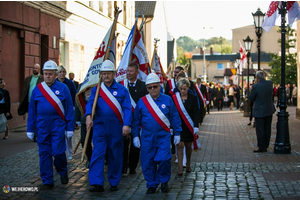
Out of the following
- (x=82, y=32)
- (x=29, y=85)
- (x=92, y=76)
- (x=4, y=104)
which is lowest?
(x=4, y=104)

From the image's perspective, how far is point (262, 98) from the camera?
10898 mm

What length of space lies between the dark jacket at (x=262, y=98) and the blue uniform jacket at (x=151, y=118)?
443 cm

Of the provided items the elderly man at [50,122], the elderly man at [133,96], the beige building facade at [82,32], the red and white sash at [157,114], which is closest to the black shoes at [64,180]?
the elderly man at [50,122]

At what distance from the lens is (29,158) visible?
974 cm

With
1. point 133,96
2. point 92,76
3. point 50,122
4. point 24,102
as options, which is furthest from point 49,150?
point 24,102

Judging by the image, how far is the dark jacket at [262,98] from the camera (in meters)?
10.8

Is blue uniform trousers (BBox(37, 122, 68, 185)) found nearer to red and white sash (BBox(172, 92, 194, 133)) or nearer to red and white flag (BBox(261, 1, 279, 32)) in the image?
red and white sash (BBox(172, 92, 194, 133))

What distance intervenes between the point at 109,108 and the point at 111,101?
110mm

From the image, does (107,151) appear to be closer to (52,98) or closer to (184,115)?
(52,98)

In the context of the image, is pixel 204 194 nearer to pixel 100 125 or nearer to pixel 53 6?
pixel 100 125

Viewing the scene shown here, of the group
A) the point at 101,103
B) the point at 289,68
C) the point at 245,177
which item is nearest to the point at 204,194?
the point at 245,177

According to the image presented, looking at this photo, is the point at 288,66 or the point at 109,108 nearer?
the point at 109,108

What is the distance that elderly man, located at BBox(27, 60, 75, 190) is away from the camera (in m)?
6.80

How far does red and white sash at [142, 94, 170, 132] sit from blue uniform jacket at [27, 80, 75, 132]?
1.28m
